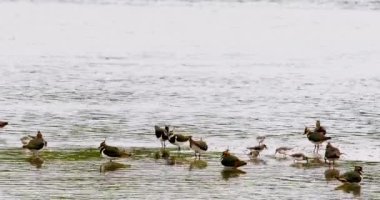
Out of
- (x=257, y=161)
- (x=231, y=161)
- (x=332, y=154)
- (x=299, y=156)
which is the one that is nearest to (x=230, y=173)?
(x=231, y=161)

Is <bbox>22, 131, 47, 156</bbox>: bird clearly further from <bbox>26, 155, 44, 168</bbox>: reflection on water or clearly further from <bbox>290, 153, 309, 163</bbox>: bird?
<bbox>290, 153, 309, 163</bbox>: bird

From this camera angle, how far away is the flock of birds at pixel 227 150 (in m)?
20.8

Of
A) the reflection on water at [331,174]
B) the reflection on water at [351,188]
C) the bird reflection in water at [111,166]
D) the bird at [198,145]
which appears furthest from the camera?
the bird at [198,145]

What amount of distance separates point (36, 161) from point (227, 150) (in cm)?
378

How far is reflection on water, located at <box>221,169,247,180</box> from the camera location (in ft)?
67.5

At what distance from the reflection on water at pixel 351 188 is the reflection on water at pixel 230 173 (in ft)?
6.78

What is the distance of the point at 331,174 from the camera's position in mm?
20906

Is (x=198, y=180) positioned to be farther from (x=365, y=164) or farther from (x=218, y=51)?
(x=218, y=51)

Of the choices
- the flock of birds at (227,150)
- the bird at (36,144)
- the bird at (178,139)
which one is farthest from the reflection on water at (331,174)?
the bird at (36,144)

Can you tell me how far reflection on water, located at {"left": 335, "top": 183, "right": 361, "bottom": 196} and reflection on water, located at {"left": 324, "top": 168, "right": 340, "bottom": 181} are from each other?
2.15 feet

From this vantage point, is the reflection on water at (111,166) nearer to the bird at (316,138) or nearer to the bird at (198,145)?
the bird at (198,145)

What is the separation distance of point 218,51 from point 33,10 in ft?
73.4

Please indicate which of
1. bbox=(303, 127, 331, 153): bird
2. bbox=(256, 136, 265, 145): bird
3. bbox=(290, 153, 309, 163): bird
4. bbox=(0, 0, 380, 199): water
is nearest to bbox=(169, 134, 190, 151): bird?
bbox=(0, 0, 380, 199): water

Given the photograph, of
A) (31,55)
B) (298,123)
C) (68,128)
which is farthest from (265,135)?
(31,55)
